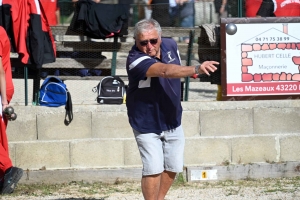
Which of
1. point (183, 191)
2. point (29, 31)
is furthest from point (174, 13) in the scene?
point (183, 191)

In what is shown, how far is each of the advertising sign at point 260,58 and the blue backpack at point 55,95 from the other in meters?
1.91

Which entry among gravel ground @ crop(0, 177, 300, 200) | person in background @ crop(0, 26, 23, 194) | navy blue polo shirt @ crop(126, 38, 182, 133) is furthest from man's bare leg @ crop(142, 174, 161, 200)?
person in background @ crop(0, 26, 23, 194)

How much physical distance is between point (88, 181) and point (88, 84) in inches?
53.6

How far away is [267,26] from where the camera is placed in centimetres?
863

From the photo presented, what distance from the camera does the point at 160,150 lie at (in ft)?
20.4

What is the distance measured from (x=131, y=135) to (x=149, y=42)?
2.62 metres

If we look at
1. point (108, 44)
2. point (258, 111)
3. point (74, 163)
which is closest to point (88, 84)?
point (108, 44)

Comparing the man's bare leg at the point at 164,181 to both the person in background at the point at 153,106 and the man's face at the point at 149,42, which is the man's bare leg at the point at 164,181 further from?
the man's face at the point at 149,42

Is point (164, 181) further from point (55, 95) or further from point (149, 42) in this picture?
point (55, 95)

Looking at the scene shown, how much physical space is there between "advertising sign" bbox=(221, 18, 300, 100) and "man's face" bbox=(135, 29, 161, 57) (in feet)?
8.89

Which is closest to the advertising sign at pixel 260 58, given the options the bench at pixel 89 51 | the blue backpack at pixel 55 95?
the bench at pixel 89 51

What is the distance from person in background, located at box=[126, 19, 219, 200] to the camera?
5.98 m

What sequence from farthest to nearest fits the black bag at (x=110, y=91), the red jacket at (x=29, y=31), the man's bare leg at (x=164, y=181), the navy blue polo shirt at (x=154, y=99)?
the black bag at (x=110, y=91)
the red jacket at (x=29, y=31)
the man's bare leg at (x=164, y=181)
the navy blue polo shirt at (x=154, y=99)

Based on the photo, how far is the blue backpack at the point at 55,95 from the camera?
8312mm
